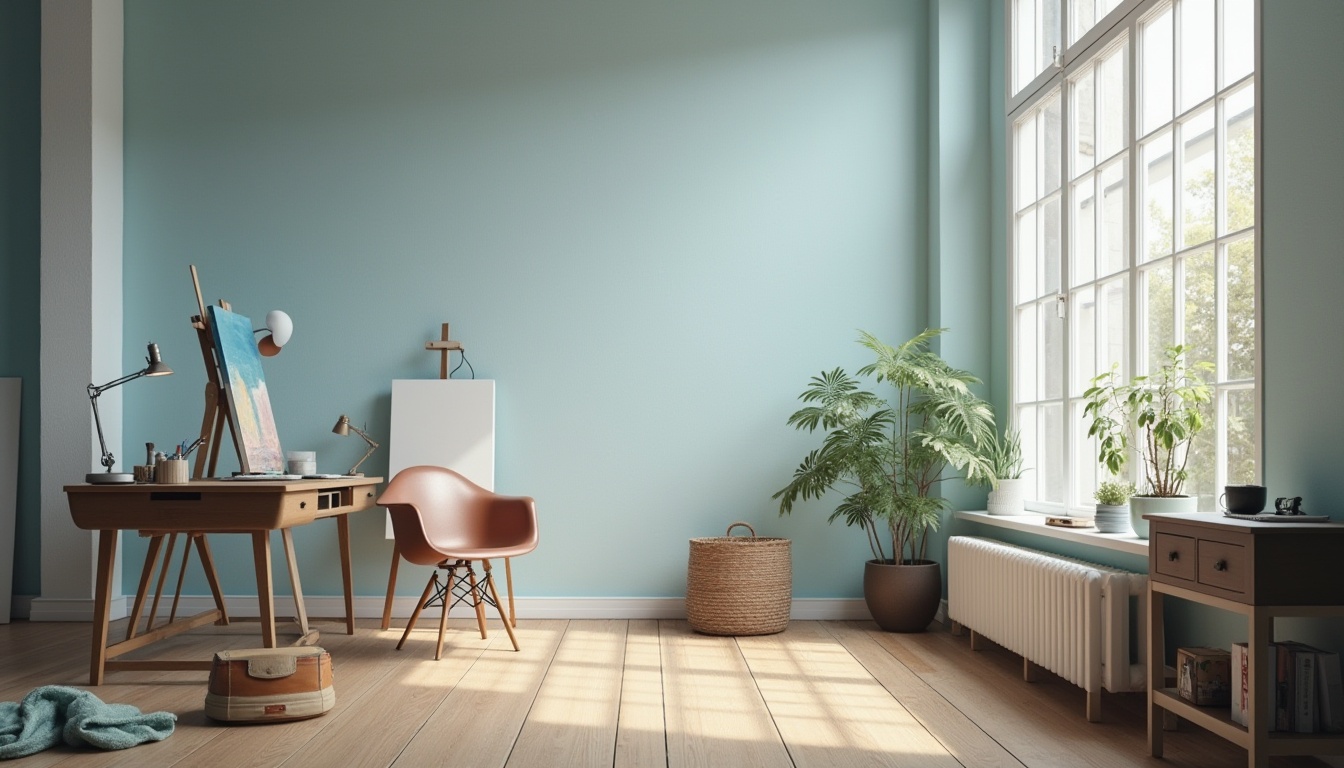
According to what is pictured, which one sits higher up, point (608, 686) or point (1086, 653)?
point (1086, 653)

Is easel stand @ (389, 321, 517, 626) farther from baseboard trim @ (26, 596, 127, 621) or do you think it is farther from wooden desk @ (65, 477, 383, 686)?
baseboard trim @ (26, 596, 127, 621)

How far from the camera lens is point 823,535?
5.64 meters

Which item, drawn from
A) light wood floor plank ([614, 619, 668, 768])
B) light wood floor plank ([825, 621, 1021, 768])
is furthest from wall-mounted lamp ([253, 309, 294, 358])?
light wood floor plank ([825, 621, 1021, 768])

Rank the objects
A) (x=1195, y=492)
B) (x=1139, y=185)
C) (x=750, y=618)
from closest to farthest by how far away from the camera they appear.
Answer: (x=1195, y=492), (x=1139, y=185), (x=750, y=618)

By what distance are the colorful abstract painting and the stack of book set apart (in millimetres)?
3718

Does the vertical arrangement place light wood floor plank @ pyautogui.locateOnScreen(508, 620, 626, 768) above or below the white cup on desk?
below

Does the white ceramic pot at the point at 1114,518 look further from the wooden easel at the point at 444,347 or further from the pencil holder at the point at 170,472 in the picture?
the pencil holder at the point at 170,472

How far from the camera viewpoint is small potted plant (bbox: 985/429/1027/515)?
4887 millimetres

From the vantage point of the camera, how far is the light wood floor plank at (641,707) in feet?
10.2

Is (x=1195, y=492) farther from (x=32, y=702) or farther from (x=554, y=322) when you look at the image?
(x=32, y=702)

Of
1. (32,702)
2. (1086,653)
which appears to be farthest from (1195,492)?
(32,702)

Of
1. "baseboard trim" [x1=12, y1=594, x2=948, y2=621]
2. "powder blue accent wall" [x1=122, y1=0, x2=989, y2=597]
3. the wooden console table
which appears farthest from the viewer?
"powder blue accent wall" [x1=122, y1=0, x2=989, y2=597]

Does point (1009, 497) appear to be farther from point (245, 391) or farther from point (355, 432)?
point (245, 391)

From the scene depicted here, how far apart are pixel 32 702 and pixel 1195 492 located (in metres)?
3.76
